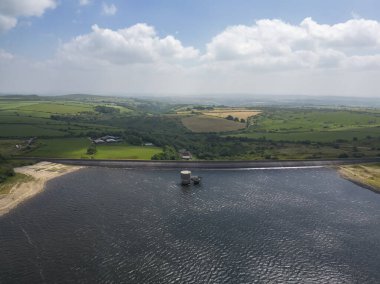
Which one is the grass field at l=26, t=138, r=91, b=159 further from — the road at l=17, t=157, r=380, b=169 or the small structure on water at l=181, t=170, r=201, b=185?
the small structure on water at l=181, t=170, r=201, b=185

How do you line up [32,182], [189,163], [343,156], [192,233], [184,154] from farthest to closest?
[184,154]
[343,156]
[189,163]
[32,182]
[192,233]

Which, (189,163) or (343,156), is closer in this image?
(189,163)

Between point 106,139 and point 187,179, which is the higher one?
point 106,139

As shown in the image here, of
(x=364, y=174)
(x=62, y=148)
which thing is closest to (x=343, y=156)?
(x=364, y=174)

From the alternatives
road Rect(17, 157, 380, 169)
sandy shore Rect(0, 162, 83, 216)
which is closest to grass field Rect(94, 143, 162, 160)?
road Rect(17, 157, 380, 169)

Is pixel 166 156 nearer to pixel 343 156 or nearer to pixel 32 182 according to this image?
pixel 32 182
